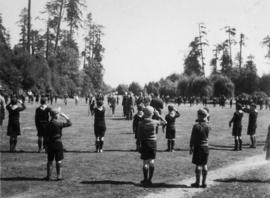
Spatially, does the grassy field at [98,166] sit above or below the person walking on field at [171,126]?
below

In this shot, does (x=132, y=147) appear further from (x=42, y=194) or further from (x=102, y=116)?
(x=42, y=194)

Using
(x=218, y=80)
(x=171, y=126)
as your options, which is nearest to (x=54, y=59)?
(x=218, y=80)

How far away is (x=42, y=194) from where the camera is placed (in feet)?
27.1

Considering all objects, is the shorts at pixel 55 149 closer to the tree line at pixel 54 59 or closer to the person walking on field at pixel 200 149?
the person walking on field at pixel 200 149

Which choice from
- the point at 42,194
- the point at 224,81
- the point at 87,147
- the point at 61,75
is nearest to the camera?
the point at 42,194

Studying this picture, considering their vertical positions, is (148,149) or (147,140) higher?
(147,140)

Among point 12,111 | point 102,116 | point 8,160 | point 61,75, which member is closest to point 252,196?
point 102,116

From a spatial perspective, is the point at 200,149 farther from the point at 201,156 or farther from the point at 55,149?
the point at 55,149

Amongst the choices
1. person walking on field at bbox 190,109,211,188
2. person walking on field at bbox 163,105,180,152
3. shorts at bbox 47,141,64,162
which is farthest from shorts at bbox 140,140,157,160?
person walking on field at bbox 163,105,180,152

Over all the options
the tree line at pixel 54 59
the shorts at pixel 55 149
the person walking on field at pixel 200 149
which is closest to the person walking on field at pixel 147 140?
the person walking on field at pixel 200 149

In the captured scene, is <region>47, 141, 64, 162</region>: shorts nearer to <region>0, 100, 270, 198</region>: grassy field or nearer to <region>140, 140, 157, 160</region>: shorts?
<region>0, 100, 270, 198</region>: grassy field

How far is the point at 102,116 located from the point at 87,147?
1993 millimetres

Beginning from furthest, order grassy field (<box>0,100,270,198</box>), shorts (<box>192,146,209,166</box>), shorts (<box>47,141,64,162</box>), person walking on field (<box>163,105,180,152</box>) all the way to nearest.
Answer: person walking on field (<box>163,105,180,152</box>)
shorts (<box>47,141,64,162</box>)
shorts (<box>192,146,209,166</box>)
grassy field (<box>0,100,270,198</box>)

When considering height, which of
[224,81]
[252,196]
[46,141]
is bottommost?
[252,196]
